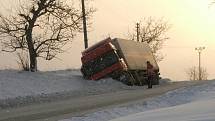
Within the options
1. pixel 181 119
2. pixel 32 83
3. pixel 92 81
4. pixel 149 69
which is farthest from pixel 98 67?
pixel 181 119

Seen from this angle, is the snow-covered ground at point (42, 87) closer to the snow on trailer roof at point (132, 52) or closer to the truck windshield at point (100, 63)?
the truck windshield at point (100, 63)

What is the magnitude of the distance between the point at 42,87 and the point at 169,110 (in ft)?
70.1

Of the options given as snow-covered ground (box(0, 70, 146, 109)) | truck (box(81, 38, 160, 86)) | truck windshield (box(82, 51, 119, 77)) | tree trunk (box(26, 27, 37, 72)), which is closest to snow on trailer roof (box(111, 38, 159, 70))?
truck (box(81, 38, 160, 86))

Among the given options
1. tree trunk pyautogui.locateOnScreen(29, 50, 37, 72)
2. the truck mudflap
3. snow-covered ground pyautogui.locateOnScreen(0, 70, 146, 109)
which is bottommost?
snow-covered ground pyautogui.locateOnScreen(0, 70, 146, 109)

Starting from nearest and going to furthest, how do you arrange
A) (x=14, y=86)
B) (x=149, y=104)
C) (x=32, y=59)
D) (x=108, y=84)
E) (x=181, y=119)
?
(x=181, y=119) < (x=149, y=104) < (x=14, y=86) < (x=108, y=84) < (x=32, y=59)

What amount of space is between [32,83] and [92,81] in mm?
5186

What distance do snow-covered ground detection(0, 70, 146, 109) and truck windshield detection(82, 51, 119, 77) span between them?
692mm

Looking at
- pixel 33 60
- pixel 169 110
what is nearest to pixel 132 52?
pixel 33 60

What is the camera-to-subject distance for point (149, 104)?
2002 centimetres

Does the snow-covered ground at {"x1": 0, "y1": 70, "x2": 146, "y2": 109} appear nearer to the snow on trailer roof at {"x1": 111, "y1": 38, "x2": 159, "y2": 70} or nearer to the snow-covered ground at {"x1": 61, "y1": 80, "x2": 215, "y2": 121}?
the snow on trailer roof at {"x1": 111, "y1": 38, "x2": 159, "y2": 70}

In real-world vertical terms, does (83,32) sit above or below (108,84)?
above

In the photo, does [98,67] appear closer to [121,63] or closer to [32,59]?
[121,63]

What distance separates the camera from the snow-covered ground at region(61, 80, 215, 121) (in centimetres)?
973

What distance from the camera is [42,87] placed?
105 ft
